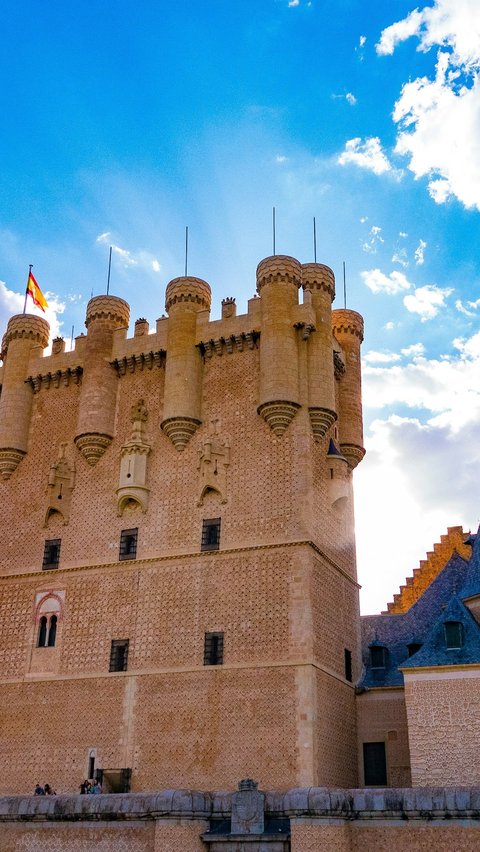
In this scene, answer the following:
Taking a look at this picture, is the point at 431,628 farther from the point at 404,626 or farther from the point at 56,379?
the point at 56,379

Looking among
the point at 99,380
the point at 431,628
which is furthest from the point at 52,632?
the point at 431,628

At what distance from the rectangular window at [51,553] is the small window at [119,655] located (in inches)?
140

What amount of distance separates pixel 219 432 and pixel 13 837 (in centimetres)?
1248

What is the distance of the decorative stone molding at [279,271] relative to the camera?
2691 centimetres

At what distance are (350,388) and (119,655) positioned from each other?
38.4 ft

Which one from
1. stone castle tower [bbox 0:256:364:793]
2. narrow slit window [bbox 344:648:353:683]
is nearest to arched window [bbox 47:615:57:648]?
stone castle tower [bbox 0:256:364:793]

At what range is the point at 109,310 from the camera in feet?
96.9

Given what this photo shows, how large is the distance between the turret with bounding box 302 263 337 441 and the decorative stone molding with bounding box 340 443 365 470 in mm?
2867

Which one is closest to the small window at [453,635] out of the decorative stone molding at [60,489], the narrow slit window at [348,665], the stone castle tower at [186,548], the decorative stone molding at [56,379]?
the stone castle tower at [186,548]

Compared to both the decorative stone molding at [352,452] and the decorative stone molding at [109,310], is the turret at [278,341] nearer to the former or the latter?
the decorative stone molding at [352,452]

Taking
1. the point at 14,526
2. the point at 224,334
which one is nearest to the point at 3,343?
the point at 14,526

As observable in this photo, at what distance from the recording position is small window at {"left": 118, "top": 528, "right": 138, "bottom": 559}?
26.1m

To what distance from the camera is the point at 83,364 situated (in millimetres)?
29266

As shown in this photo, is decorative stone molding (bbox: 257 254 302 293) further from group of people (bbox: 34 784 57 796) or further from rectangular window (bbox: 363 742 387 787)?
group of people (bbox: 34 784 57 796)
